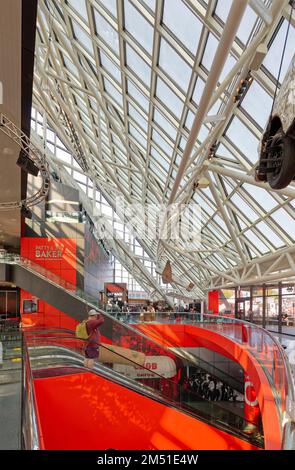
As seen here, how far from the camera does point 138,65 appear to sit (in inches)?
533

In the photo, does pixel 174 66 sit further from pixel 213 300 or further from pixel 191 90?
pixel 213 300

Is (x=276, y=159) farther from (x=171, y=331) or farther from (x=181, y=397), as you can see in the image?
(x=171, y=331)

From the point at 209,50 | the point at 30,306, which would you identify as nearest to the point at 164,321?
the point at 30,306

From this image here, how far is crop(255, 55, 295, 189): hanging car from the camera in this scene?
4.45 meters

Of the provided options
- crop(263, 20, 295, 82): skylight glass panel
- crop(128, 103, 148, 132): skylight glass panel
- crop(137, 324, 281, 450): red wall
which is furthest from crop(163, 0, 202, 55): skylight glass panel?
crop(137, 324, 281, 450): red wall

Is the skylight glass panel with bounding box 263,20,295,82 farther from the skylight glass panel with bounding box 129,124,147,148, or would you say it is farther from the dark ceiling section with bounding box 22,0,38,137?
the skylight glass panel with bounding box 129,124,147,148

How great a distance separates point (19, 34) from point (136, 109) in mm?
9515

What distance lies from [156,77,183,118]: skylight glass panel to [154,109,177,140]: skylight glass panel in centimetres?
117

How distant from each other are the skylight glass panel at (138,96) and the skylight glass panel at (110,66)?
56 cm

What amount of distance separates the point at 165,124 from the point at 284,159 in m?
11.7

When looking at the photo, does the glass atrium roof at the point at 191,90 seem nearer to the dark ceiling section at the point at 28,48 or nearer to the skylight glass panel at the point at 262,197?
the skylight glass panel at the point at 262,197

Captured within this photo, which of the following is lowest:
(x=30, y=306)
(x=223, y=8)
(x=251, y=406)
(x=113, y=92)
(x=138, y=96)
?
(x=251, y=406)

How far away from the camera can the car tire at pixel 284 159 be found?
4.63 meters

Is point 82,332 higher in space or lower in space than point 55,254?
lower
